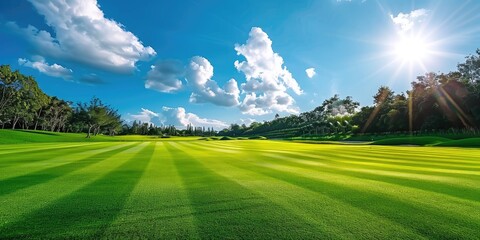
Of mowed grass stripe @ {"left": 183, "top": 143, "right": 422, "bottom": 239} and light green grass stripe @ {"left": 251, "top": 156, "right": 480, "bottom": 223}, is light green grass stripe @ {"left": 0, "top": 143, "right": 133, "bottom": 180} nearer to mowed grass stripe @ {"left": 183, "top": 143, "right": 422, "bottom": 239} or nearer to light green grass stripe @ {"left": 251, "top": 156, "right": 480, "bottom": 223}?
mowed grass stripe @ {"left": 183, "top": 143, "right": 422, "bottom": 239}

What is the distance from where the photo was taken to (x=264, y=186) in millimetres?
7426

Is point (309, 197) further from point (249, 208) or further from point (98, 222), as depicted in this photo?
point (98, 222)

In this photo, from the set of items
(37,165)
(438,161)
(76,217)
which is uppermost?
(438,161)

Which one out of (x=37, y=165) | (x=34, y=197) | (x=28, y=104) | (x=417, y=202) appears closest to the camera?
(x=417, y=202)

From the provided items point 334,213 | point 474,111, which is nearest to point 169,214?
point 334,213

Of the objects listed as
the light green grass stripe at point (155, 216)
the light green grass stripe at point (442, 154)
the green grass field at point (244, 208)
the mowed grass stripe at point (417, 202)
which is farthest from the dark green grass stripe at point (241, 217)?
the light green grass stripe at point (442, 154)

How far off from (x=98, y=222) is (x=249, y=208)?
276cm

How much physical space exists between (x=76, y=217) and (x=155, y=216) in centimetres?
144

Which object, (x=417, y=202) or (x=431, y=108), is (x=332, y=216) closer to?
(x=417, y=202)

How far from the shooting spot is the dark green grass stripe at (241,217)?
3.99 meters

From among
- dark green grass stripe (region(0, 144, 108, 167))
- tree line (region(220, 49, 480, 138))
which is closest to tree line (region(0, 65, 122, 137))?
dark green grass stripe (region(0, 144, 108, 167))

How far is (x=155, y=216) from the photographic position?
483cm

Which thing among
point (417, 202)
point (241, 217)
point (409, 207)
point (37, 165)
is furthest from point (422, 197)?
point (37, 165)

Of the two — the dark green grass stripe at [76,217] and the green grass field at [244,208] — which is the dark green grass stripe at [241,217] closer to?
the green grass field at [244,208]
